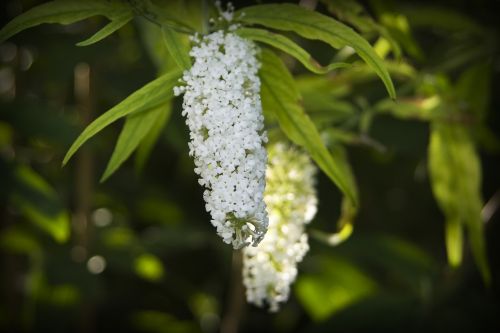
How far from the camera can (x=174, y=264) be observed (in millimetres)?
1930

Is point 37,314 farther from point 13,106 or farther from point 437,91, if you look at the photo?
point 437,91

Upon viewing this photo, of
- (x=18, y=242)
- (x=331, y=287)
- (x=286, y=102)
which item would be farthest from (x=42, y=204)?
(x=331, y=287)

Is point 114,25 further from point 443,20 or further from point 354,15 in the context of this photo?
point 443,20

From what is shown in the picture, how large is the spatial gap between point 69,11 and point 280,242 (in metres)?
0.39

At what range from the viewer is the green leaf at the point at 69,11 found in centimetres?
61

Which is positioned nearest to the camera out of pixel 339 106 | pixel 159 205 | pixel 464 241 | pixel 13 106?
pixel 339 106

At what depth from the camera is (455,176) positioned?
0.97 m

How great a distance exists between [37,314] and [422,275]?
0.97 meters

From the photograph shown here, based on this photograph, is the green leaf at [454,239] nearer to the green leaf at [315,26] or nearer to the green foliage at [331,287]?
the green leaf at [315,26]

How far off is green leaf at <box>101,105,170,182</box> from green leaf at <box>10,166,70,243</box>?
1.74 feet

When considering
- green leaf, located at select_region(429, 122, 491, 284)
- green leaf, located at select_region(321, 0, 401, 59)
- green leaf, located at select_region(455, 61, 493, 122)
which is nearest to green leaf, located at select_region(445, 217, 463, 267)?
green leaf, located at select_region(429, 122, 491, 284)

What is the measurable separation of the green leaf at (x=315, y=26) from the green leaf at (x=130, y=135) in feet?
0.54

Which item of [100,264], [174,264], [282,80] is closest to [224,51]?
[282,80]

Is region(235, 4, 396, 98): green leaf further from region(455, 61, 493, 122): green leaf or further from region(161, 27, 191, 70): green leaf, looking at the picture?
region(455, 61, 493, 122): green leaf
